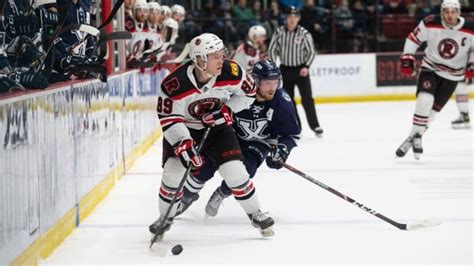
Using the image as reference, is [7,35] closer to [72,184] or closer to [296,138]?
[72,184]

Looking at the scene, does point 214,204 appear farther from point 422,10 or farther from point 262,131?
point 422,10

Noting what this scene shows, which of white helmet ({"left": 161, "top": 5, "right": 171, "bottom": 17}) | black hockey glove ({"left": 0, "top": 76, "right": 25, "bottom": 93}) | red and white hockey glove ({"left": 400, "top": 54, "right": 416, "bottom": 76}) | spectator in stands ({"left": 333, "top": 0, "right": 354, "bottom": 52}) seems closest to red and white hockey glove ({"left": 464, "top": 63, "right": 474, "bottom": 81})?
red and white hockey glove ({"left": 400, "top": 54, "right": 416, "bottom": 76})

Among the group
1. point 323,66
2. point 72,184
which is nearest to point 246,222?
point 72,184

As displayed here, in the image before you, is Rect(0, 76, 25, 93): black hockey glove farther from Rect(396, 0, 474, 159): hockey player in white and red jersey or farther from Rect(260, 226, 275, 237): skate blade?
Rect(396, 0, 474, 159): hockey player in white and red jersey

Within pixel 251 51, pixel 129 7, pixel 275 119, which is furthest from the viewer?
pixel 251 51

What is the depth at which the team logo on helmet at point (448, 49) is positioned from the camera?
7637 mm

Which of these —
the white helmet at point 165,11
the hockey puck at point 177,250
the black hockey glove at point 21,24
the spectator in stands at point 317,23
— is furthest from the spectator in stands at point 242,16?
the hockey puck at point 177,250

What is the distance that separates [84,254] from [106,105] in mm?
2059

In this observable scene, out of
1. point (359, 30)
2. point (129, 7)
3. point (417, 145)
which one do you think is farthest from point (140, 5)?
point (359, 30)

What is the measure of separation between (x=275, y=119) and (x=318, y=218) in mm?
589

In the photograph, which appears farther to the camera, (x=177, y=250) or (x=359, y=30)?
(x=359, y=30)

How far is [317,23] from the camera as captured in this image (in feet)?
48.2

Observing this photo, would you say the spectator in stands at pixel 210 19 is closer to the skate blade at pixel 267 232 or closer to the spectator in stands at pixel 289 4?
the spectator in stands at pixel 289 4

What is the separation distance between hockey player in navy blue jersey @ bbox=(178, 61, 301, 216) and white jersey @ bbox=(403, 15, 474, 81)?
273 cm
